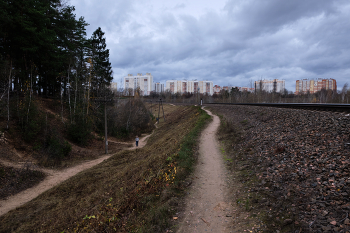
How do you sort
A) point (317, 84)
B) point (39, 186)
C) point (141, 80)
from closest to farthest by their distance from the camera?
point (39, 186) → point (317, 84) → point (141, 80)

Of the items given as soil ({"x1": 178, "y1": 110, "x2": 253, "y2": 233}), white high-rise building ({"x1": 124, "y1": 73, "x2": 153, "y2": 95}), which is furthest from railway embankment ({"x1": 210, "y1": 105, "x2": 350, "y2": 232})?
white high-rise building ({"x1": 124, "y1": 73, "x2": 153, "y2": 95})

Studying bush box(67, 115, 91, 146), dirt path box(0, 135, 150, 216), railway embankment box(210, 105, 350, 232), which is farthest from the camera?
bush box(67, 115, 91, 146)

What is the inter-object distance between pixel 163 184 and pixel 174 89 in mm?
144379

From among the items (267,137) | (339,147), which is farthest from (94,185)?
(339,147)

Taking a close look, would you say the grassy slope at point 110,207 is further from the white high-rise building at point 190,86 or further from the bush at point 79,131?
the white high-rise building at point 190,86

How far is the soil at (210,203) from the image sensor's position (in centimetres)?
495

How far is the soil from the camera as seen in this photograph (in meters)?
4.95

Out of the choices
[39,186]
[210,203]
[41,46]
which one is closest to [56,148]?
[39,186]

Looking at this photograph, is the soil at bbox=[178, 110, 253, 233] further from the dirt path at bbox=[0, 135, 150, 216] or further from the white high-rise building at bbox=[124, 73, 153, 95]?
the white high-rise building at bbox=[124, 73, 153, 95]

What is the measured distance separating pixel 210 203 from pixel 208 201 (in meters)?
0.14

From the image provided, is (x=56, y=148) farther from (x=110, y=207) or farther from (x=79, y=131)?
(x=110, y=207)

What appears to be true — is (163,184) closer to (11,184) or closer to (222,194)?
(222,194)

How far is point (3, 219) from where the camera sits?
9320mm

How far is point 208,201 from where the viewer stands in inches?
→ 244
